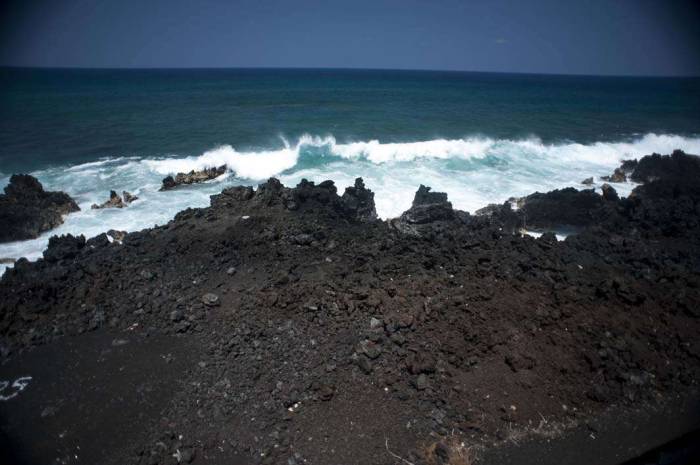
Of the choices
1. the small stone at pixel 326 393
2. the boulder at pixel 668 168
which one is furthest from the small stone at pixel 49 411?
the boulder at pixel 668 168

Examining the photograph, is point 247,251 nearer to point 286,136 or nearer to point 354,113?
point 286,136

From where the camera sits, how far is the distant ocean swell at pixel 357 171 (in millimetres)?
13695

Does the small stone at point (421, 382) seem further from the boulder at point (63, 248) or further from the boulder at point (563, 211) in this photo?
the boulder at point (563, 211)

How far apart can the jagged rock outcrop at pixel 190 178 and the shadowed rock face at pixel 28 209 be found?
3271 millimetres

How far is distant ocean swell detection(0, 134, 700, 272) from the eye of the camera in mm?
13695

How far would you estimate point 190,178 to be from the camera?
53.5 ft

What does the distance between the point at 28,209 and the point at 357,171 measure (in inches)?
496

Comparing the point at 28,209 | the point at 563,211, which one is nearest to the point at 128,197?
the point at 28,209

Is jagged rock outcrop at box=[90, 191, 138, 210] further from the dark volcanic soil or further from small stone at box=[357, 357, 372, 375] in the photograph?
small stone at box=[357, 357, 372, 375]

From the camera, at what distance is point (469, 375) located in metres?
5.54

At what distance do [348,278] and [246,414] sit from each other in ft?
10.2

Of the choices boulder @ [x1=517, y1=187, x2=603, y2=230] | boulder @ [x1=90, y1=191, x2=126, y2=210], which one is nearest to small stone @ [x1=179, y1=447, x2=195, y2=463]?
boulder @ [x1=517, y1=187, x2=603, y2=230]

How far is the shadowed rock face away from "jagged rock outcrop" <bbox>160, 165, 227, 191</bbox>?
3.27 meters

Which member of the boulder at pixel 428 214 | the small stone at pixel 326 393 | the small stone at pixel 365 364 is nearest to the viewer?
the small stone at pixel 326 393
